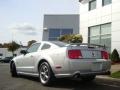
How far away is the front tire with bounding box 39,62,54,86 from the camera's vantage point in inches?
399

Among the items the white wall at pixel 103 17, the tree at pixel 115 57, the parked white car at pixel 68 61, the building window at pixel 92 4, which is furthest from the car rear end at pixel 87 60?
the building window at pixel 92 4

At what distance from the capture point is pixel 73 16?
70000mm

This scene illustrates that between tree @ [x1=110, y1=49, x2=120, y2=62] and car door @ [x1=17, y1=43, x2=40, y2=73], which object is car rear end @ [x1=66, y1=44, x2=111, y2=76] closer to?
car door @ [x1=17, y1=43, x2=40, y2=73]

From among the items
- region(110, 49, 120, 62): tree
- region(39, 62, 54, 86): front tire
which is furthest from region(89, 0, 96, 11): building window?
region(39, 62, 54, 86): front tire

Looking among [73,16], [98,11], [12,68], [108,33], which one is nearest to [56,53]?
[12,68]

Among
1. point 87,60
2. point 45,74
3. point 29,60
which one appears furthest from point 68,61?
point 29,60

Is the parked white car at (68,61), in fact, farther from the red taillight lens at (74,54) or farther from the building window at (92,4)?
the building window at (92,4)

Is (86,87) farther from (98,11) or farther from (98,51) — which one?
(98,11)

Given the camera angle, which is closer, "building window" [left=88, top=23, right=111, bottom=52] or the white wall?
the white wall

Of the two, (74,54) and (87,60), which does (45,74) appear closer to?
(74,54)

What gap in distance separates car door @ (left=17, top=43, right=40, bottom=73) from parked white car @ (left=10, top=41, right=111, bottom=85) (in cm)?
17

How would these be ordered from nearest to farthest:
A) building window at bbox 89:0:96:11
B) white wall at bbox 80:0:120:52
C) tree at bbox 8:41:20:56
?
1. white wall at bbox 80:0:120:52
2. building window at bbox 89:0:96:11
3. tree at bbox 8:41:20:56

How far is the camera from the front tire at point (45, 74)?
399 inches

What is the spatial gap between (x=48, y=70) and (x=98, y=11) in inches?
719
